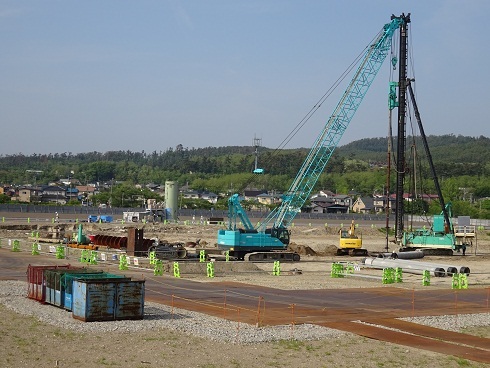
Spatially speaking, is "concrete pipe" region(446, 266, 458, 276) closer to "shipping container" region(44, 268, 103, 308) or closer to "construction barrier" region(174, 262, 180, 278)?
"construction barrier" region(174, 262, 180, 278)

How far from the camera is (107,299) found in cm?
2809

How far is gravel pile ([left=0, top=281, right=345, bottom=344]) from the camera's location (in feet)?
86.1

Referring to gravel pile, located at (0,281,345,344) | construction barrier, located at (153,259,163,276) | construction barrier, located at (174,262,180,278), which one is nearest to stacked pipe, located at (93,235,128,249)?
construction barrier, located at (153,259,163,276)

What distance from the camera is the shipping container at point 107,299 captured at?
91.2 ft

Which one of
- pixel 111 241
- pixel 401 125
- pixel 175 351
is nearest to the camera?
pixel 175 351

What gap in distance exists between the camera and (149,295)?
36188mm

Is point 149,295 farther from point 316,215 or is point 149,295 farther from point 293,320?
point 316,215

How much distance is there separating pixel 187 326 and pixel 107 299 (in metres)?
3.06

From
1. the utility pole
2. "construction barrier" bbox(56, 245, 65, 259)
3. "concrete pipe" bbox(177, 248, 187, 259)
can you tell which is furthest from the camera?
the utility pole

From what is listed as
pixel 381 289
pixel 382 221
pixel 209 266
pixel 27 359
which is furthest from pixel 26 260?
pixel 382 221

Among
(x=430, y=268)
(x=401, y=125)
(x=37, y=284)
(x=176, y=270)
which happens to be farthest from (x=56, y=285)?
(x=401, y=125)

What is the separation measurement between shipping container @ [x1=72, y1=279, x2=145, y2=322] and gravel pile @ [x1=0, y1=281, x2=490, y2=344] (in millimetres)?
384

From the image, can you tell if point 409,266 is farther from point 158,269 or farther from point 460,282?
point 158,269

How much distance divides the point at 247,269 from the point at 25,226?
5160 centimetres
